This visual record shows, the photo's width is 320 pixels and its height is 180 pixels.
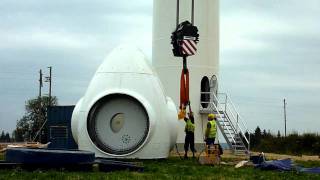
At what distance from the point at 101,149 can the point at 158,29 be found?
1162 centimetres

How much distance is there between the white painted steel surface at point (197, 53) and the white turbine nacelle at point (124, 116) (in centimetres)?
914

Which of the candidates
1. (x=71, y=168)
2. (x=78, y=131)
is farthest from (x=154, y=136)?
(x=71, y=168)

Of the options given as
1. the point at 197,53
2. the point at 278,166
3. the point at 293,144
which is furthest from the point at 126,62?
the point at 293,144

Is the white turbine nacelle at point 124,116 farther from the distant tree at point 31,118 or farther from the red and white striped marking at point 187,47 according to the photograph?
the distant tree at point 31,118

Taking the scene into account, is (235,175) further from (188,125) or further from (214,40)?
(214,40)

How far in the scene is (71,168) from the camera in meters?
14.8

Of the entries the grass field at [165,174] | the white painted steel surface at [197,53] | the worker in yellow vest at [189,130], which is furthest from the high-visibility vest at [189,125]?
the grass field at [165,174]

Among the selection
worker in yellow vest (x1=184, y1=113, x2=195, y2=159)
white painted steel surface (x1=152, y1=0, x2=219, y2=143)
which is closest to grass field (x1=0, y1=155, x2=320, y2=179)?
worker in yellow vest (x1=184, y1=113, x2=195, y2=159)

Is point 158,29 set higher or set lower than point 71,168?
higher

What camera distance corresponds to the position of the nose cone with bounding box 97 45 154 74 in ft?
69.8

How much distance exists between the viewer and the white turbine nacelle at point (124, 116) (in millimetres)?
20594

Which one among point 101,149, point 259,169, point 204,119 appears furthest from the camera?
point 204,119

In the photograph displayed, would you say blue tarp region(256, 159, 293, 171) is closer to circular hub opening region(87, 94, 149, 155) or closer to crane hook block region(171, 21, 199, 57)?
circular hub opening region(87, 94, 149, 155)

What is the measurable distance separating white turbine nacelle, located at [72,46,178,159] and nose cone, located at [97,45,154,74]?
3 centimetres
